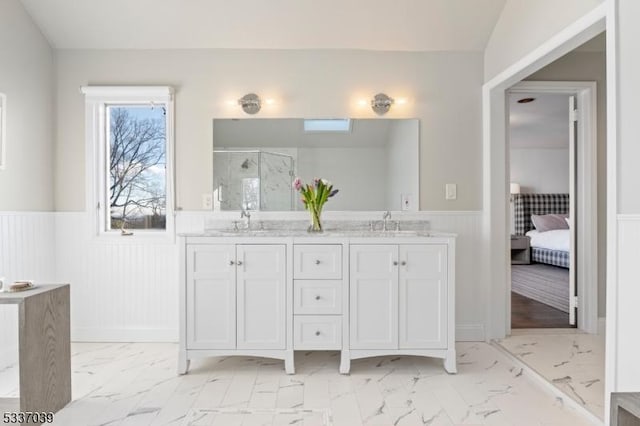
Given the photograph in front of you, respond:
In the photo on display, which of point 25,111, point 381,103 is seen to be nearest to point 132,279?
point 25,111

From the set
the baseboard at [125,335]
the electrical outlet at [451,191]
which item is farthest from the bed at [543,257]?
the baseboard at [125,335]

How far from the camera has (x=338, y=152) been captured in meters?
3.43

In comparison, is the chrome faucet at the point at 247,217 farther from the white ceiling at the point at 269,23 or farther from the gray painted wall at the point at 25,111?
the gray painted wall at the point at 25,111

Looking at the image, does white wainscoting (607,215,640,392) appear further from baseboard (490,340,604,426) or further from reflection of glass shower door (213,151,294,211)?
reflection of glass shower door (213,151,294,211)

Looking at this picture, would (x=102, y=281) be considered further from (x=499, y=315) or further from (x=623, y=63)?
(x=623, y=63)

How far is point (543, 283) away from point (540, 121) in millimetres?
2284

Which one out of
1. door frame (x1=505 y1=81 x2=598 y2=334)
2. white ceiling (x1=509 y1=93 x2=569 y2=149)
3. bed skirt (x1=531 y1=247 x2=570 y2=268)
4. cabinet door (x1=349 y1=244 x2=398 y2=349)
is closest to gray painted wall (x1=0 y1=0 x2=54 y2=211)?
cabinet door (x1=349 y1=244 x2=398 y2=349)

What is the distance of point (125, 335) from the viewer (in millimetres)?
3449

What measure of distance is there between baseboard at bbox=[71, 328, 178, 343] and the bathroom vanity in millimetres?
720

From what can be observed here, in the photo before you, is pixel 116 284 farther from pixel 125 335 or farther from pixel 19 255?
pixel 19 255

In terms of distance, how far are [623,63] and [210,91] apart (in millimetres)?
2627

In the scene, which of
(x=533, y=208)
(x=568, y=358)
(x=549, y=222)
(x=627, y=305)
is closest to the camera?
(x=627, y=305)

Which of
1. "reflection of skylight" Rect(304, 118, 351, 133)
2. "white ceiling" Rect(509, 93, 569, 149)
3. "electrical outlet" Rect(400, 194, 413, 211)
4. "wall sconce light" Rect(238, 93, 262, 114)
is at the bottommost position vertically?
"electrical outlet" Rect(400, 194, 413, 211)

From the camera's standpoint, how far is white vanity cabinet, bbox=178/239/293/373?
2801mm
